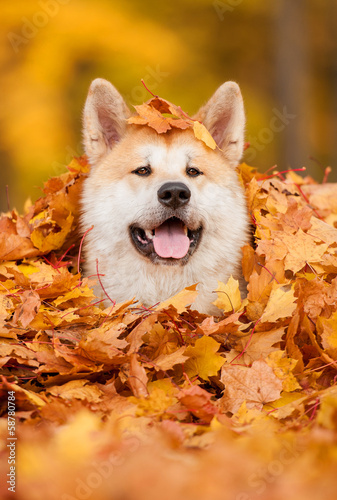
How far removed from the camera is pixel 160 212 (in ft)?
10.4

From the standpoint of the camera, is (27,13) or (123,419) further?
(27,13)

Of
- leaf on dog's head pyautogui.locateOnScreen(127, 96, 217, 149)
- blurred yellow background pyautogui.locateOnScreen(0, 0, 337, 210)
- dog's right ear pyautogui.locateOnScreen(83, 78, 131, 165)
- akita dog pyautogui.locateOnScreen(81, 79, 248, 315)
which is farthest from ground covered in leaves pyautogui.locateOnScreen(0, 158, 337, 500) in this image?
blurred yellow background pyautogui.locateOnScreen(0, 0, 337, 210)

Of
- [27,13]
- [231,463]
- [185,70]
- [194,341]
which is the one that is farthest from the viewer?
[185,70]

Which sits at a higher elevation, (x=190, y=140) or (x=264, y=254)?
(x=190, y=140)

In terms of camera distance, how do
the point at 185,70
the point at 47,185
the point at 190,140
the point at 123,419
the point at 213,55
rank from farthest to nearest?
the point at 213,55 → the point at 185,70 → the point at 47,185 → the point at 190,140 → the point at 123,419

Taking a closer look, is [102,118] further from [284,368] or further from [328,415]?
[328,415]

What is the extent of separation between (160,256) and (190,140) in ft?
2.55

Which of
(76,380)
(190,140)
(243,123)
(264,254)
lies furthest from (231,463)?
(243,123)

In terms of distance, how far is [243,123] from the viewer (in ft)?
12.0

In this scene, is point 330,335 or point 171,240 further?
point 171,240

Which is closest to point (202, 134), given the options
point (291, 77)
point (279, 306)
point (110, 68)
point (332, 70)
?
point (279, 306)

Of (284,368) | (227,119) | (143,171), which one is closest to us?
(284,368)

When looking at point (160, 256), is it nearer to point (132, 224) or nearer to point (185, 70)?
point (132, 224)

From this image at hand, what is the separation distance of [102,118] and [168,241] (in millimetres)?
1003
